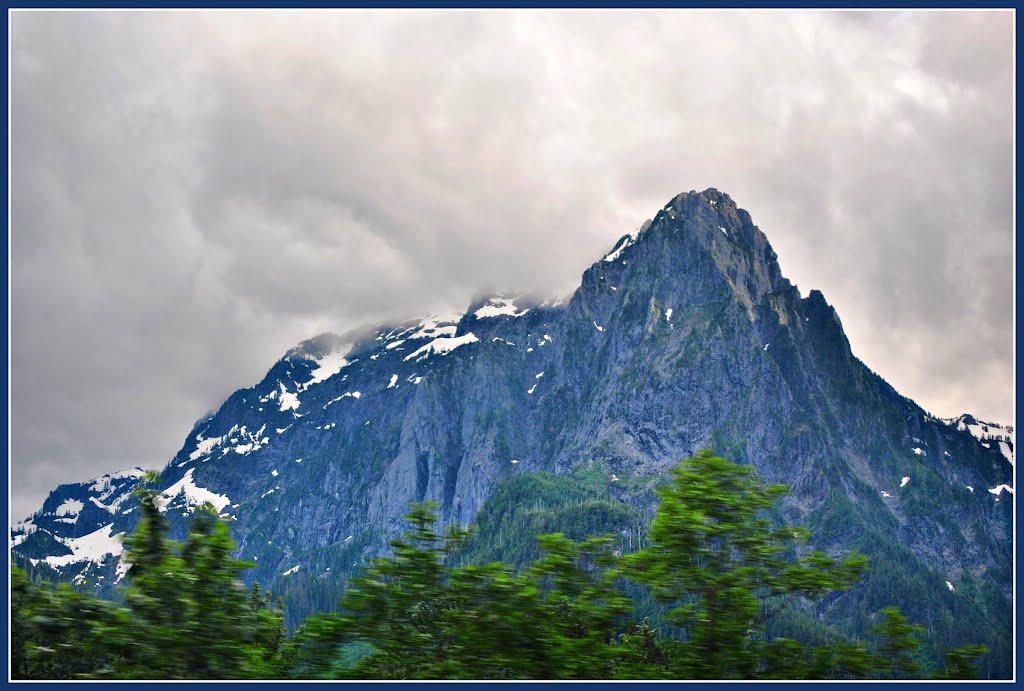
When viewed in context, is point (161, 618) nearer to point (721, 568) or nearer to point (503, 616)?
point (503, 616)

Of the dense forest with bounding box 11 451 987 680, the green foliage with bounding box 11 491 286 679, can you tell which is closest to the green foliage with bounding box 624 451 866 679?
the dense forest with bounding box 11 451 987 680

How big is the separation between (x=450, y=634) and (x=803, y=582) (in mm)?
6206

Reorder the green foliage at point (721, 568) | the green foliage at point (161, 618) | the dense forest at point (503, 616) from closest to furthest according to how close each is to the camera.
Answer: the green foliage at point (161, 618) → the dense forest at point (503, 616) → the green foliage at point (721, 568)

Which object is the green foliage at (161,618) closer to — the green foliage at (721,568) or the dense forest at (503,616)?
the dense forest at (503,616)

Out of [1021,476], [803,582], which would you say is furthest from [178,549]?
[1021,476]

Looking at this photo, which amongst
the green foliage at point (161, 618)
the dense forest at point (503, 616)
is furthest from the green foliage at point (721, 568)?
the green foliage at point (161, 618)

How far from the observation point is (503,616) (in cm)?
1455

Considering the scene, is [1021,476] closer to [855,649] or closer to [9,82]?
[855,649]

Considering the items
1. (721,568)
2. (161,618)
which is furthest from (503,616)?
(161,618)

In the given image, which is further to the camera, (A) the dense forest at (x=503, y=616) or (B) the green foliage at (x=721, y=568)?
(B) the green foliage at (x=721, y=568)

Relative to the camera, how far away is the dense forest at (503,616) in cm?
1430

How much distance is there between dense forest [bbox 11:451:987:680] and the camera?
1430 cm

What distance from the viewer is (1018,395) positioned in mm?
16844

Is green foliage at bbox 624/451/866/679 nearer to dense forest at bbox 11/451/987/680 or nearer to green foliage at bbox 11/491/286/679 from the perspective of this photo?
dense forest at bbox 11/451/987/680
